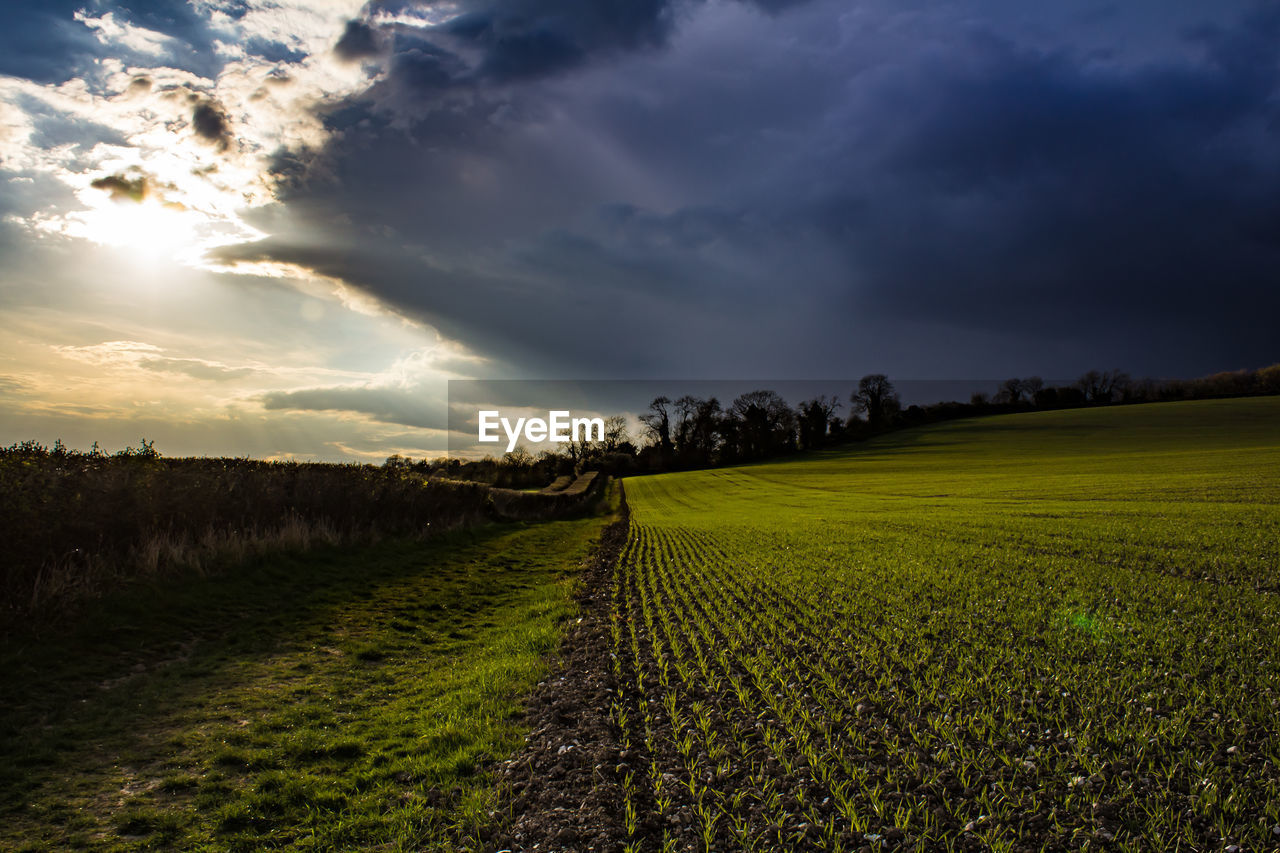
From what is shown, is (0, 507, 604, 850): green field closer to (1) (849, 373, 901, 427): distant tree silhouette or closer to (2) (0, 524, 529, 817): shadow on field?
(2) (0, 524, 529, 817): shadow on field

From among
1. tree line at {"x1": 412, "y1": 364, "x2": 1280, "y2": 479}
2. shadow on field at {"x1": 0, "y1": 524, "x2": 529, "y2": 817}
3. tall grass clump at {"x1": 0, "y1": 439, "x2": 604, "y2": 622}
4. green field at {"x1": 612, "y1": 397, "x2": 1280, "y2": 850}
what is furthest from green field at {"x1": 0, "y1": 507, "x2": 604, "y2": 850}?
tree line at {"x1": 412, "y1": 364, "x2": 1280, "y2": 479}

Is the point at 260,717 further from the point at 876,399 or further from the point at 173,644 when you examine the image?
the point at 876,399

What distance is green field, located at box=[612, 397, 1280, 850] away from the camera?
207 inches

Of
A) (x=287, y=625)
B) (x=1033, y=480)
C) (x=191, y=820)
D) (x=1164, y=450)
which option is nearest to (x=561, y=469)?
(x=1033, y=480)

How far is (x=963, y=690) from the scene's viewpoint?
310 inches

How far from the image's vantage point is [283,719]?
786cm

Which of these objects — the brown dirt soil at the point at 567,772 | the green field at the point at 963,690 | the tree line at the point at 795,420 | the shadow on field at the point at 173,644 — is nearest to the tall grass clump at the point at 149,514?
the shadow on field at the point at 173,644

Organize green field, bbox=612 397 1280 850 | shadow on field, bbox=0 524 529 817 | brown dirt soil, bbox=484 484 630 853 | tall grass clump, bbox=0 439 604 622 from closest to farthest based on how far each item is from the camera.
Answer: brown dirt soil, bbox=484 484 630 853
green field, bbox=612 397 1280 850
shadow on field, bbox=0 524 529 817
tall grass clump, bbox=0 439 604 622

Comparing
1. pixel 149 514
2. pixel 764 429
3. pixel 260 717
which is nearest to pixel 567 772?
pixel 260 717

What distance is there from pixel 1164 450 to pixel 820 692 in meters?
77.8

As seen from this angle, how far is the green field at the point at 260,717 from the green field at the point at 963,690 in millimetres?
1945

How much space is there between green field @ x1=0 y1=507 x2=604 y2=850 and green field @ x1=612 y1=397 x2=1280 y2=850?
1.95 meters

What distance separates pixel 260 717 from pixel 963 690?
9429 millimetres

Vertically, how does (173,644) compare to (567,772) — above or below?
above
